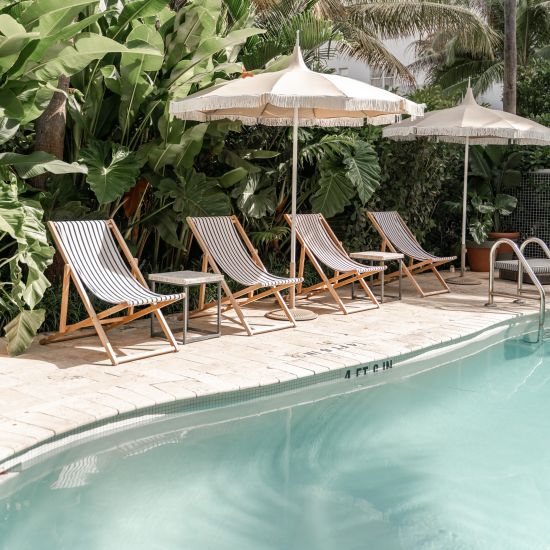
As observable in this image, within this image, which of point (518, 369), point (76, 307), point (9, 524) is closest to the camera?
point (9, 524)

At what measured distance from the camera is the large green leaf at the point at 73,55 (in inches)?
248

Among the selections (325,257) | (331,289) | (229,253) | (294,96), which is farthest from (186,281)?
(325,257)

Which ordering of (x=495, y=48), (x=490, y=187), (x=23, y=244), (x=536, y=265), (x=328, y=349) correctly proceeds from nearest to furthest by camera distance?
(x=23, y=244)
(x=328, y=349)
(x=536, y=265)
(x=490, y=187)
(x=495, y=48)

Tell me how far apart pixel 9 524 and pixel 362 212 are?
7.79 meters

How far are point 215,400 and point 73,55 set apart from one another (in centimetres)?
301

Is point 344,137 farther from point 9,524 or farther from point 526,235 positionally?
point 9,524

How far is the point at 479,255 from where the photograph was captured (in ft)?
42.2

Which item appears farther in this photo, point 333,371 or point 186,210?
point 186,210

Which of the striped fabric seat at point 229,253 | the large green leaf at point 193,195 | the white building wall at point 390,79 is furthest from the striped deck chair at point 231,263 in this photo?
the white building wall at point 390,79

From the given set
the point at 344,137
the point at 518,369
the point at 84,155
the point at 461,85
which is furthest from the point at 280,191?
the point at 461,85

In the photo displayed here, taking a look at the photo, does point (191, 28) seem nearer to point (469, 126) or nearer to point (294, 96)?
point (294, 96)

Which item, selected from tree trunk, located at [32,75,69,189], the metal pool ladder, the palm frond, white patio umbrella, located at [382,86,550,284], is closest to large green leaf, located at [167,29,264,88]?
tree trunk, located at [32,75,69,189]

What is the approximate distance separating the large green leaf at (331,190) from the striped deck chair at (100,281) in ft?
10.9

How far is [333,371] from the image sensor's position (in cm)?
618
